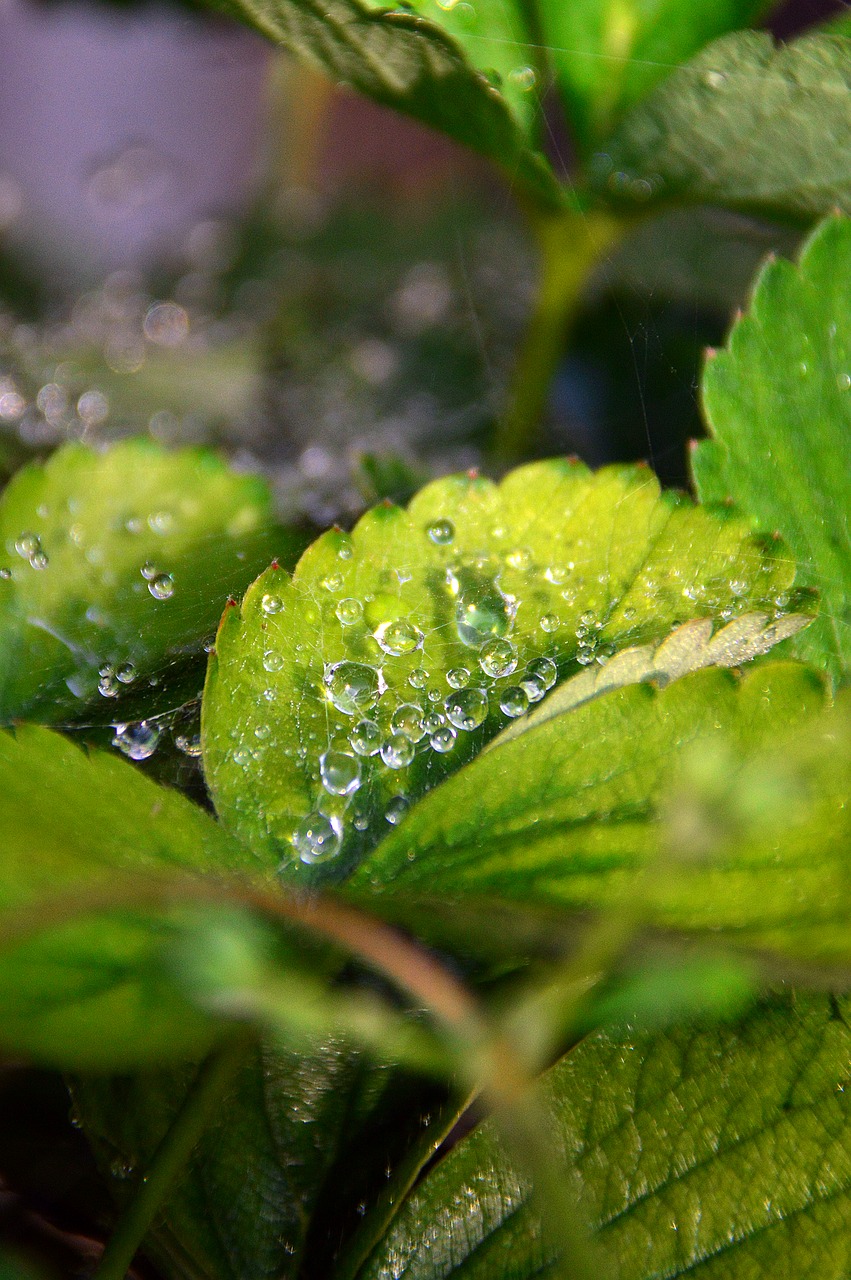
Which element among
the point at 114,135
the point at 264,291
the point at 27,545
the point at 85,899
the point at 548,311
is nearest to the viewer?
the point at 85,899

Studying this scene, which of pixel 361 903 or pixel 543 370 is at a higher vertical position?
pixel 361 903

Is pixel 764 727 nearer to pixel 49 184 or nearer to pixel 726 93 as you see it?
pixel 726 93

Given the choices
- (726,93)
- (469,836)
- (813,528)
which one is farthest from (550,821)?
(726,93)

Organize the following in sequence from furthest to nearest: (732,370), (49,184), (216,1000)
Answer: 1. (49,184)
2. (732,370)
3. (216,1000)

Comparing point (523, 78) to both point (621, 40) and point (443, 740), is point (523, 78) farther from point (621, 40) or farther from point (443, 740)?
point (443, 740)

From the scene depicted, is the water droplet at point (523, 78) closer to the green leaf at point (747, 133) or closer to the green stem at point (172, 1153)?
the green leaf at point (747, 133)

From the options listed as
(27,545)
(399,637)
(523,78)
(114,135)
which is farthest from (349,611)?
(114,135)

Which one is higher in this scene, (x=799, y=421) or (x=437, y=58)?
(x=437, y=58)

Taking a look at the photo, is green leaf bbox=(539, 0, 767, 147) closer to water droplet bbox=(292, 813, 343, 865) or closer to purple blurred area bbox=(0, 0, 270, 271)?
water droplet bbox=(292, 813, 343, 865)
